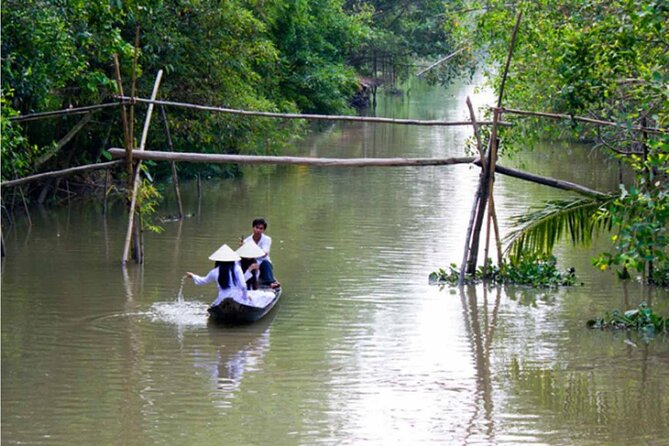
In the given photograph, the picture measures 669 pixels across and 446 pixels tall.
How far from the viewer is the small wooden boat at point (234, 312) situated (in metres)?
10.8

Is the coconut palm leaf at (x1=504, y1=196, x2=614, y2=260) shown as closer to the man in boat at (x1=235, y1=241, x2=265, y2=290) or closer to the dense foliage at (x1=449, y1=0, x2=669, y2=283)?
the dense foliage at (x1=449, y1=0, x2=669, y2=283)

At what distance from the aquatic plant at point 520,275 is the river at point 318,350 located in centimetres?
17

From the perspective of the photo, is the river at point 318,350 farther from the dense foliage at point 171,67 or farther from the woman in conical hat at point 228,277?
the dense foliage at point 171,67

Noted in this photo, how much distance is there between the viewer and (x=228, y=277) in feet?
35.0

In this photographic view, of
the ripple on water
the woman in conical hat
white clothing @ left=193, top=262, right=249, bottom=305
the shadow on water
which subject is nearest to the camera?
the shadow on water

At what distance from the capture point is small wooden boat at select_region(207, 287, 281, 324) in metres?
10.8

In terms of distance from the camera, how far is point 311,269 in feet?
46.2

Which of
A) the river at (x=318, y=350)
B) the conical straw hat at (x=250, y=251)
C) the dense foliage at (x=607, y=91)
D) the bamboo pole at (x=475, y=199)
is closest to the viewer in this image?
the river at (x=318, y=350)

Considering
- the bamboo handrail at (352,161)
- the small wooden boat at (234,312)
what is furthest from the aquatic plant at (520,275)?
the small wooden boat at (234,312)

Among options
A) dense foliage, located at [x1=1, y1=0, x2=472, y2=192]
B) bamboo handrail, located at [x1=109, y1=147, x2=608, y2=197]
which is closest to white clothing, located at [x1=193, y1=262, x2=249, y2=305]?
bamboo handrail, located at [x1=109, y1=147, x2=608, y2=197]

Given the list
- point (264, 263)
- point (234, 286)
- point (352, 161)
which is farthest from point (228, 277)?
point (352, 161)

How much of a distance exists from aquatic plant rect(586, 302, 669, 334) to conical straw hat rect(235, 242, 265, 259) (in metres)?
3.45

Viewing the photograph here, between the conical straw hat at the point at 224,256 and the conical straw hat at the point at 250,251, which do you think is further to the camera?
the conical straw hat at the point at 250,251

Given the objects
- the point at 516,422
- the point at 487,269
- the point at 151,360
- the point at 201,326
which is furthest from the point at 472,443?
the point at 487,269
